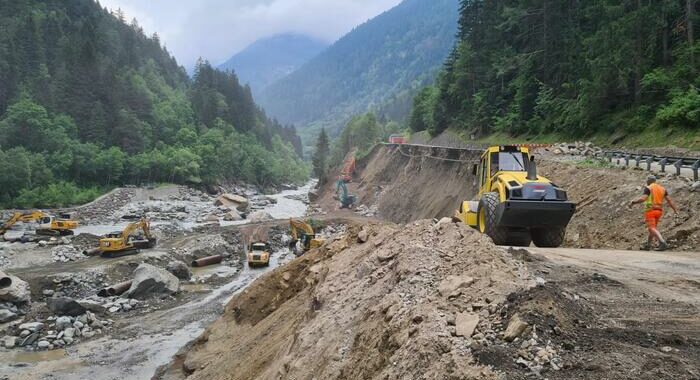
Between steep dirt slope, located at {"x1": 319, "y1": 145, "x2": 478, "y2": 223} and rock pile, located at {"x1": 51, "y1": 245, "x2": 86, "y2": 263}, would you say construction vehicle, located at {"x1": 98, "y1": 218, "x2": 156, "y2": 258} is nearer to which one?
rock pile, located at {"x1": 51, "y1": 245, "x2": 86, "y2": 263}

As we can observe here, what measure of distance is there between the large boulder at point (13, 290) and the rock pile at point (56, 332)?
3253 mm

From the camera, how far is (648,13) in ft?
95.6

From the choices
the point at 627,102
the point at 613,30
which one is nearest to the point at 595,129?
the point at 627,102

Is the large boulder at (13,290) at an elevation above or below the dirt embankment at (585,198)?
below

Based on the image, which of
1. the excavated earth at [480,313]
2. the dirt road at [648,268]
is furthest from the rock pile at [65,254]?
the dirt road at [648,268]

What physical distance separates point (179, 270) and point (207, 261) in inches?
177

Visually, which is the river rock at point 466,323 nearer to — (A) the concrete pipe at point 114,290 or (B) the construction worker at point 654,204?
(B) the construction worker at point 654,204

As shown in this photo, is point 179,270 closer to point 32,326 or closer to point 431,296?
→ point 32,326

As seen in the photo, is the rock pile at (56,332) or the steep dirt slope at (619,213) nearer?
the steep dirt slope at (619,213)

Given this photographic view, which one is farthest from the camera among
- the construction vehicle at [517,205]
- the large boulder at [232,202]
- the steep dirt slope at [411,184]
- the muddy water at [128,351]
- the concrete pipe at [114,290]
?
the large boulder at [232,202]

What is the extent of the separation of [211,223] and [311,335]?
1759 inches

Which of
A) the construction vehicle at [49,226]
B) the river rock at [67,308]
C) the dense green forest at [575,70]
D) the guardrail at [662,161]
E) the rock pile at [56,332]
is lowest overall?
the rock pile at [56,332]

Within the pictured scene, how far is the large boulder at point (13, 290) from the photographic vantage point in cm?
2314

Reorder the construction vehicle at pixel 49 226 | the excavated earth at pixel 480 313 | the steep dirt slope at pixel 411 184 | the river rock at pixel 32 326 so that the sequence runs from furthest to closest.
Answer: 1. the construction vehicle at pixel 49 226
2. the steep dirt slope at pixel 411 184
3. the river rock at pixel 32 326
4. the excavated earth at pixel 480 313
